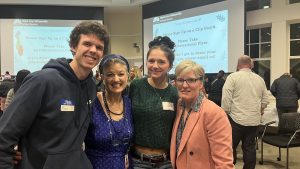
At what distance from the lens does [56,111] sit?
1.57 m

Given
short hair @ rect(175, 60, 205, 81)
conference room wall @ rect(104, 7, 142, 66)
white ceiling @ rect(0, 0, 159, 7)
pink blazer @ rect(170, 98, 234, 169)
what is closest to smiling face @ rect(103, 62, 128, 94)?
short hair @ rect(175, 60, 205, 81)

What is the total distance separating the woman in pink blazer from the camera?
1997 millimetres

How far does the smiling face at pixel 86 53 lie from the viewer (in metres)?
1.67

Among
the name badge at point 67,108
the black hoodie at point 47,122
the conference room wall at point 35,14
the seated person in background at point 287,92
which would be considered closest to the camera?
the black hoodie at point 47,122

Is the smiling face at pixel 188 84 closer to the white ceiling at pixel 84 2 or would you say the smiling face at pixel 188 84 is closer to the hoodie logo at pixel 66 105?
the hoodie logo at pixel 66 105

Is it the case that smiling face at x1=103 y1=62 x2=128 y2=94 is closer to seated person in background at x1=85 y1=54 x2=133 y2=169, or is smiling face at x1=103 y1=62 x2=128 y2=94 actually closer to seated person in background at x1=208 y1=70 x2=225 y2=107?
seated person in background at x1=85 y1=54 x2=133 y2=169

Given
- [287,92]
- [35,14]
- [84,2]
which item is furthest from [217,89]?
[35,14]

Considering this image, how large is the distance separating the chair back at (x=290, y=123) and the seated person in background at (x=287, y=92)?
6.39ft

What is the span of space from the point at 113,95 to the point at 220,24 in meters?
6.91

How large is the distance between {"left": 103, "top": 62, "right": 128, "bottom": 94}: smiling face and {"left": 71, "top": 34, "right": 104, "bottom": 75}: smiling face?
31 cm

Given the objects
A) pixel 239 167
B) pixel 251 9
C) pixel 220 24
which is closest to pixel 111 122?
pixel 239 167

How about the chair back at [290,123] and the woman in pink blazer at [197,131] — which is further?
the chair back at [290,123]

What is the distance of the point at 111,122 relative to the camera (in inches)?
78.4

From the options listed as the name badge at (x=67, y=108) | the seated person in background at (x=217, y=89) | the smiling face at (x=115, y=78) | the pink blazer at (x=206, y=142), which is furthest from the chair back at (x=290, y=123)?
the name badge at (x=67, y=108)
